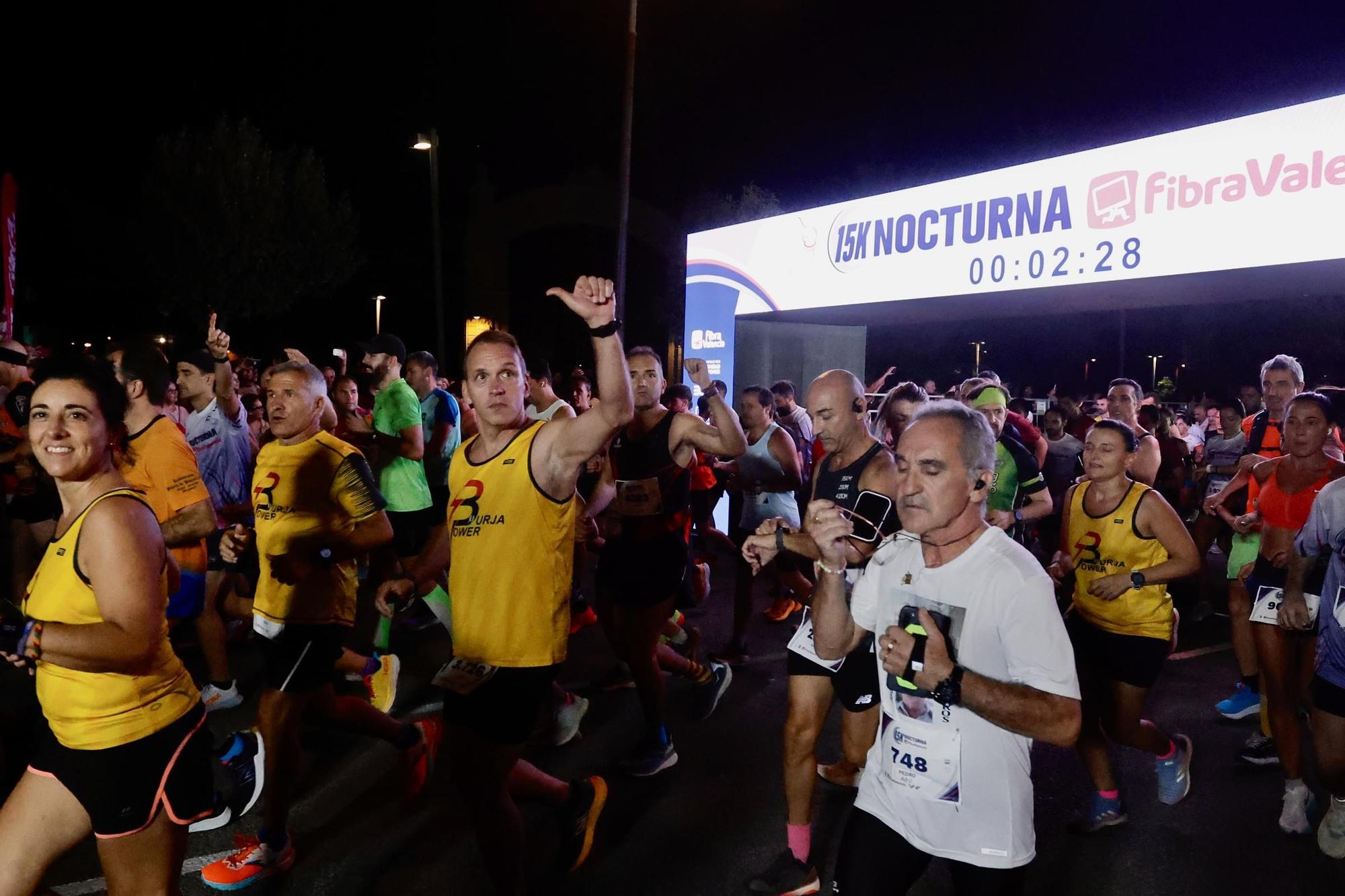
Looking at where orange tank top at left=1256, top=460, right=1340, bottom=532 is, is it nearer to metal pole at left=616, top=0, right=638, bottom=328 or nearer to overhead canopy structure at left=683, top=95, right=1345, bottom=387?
overhead canopy structure at left=683, top=95, right=1345, bottom=387

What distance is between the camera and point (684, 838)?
4082mm

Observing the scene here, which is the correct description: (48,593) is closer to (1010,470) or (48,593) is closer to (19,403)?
(1010,470)

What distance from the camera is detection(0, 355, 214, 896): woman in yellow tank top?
2.42 meters

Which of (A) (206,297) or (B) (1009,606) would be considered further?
(A) (206,297)

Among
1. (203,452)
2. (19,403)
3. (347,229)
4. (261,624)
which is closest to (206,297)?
(347,229)

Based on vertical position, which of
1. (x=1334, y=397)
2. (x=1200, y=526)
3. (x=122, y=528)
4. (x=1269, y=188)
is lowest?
(x=1200, y=526)

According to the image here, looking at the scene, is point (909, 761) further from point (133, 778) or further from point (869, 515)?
point (133, 778)

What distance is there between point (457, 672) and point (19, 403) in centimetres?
686

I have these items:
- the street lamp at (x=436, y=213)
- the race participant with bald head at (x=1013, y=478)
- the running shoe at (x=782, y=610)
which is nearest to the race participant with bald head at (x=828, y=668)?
the race participant with bald head at (x=1013, y=478)

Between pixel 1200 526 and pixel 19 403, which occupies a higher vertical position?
pixel 19 403

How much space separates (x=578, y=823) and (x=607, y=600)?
5.24 ft

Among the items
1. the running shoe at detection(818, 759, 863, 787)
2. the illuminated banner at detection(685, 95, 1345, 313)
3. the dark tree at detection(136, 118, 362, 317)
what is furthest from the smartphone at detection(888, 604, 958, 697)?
the dark tree at detection(136, 118, 362, 317)

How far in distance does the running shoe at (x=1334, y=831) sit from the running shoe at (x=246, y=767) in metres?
4.66

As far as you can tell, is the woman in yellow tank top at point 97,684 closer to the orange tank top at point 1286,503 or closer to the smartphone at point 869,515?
the smartphone at point 869,515
